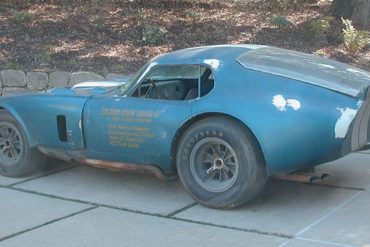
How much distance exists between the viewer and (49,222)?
18.8ft

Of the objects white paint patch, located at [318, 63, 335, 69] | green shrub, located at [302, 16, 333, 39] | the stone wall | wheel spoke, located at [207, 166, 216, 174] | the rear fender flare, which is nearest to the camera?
wheel spoke, located at [207, 166, 216, 174]

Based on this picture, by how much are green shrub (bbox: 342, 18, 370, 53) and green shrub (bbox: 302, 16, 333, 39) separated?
1.36 ft

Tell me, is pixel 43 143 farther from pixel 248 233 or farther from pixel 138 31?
pixel 138 31

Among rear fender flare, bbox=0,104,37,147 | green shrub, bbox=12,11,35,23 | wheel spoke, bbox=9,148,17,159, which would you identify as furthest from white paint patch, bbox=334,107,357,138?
green shrub, bbox=12,11,35,23

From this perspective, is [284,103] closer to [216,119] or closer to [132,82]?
[216,119]

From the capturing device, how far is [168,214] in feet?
19.1

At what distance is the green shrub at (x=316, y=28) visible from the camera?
11250mm

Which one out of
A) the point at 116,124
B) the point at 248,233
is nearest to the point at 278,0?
the point at 116,124

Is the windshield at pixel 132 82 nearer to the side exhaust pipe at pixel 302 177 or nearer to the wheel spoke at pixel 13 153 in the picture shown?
the wheel spoke at pixel 13 153

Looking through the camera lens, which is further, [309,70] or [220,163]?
[309,70]

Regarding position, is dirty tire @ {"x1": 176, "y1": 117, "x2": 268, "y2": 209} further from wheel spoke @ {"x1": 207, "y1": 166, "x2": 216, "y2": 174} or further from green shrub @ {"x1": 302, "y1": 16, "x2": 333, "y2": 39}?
green shrub @ {"x1": 302, "y1": 16, "x2": 333, "y2": 39}

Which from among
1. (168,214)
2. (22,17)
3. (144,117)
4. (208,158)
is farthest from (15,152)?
(22,17)

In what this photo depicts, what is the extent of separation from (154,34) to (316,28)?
2.68 m

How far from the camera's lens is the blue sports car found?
549 cm
